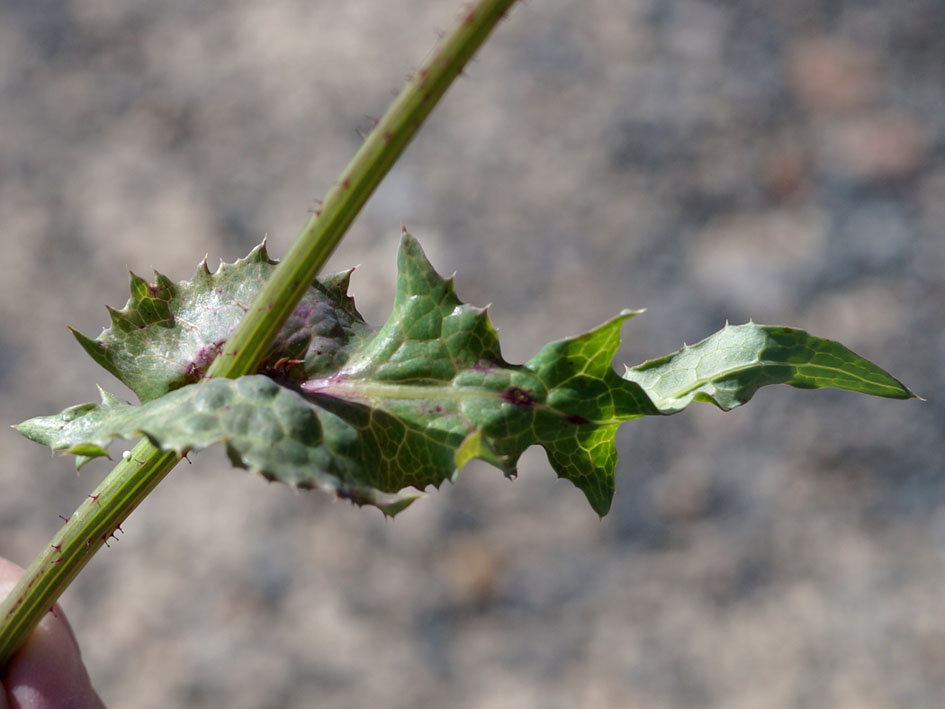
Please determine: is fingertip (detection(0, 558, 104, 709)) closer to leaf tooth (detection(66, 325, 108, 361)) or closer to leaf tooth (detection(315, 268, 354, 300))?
leaf tooth (detection(66, 325, 108, 361))

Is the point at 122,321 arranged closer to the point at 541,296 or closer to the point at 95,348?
the point at 95,348

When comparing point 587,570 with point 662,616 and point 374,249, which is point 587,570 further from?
point 374,249

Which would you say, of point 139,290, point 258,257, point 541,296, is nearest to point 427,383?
point 258,257

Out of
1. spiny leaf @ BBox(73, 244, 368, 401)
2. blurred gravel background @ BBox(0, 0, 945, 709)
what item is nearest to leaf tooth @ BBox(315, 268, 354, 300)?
spiny leaf @ BBox(73, 244, 368, 401)

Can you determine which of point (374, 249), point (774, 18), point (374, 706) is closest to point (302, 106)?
point (374, 249)

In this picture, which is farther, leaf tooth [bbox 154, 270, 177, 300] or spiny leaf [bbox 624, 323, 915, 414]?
leaf tooth [bbox 154, 270, 177, 300]
